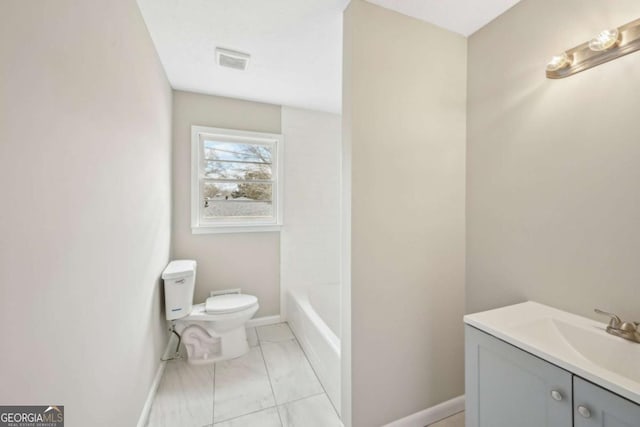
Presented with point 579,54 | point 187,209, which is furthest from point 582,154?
point 187,209

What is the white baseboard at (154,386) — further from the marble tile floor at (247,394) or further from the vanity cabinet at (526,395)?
the vanity cabinet at (526,395)

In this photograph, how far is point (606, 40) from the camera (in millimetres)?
1047

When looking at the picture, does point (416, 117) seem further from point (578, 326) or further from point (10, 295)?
point (10, 295)

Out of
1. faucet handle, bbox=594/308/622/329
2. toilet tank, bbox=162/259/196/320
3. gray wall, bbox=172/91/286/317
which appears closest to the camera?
faucet handle, bbox=594/308/622/329

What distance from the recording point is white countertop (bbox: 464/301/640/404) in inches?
31.3

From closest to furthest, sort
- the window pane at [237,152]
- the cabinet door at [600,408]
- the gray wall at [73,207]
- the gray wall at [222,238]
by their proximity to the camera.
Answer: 1. the gray wall at [73,207]
2. the cabinet door at [600,408]
3. the gray wall at [222,238]
4. the window pane at [237,152]

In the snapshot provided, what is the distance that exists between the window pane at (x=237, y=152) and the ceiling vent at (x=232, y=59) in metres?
0.89

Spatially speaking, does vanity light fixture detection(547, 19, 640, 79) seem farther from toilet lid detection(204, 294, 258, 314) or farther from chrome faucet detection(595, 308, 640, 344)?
toilet lid detection(204, 294, 258, 314)

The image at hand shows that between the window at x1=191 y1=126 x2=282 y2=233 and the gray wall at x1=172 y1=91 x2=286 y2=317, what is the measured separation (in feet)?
A: 0.27

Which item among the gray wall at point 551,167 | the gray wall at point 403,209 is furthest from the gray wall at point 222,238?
the gray wall at point 551,167

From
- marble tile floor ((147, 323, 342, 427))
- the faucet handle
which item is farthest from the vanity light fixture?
marble tile floor ((147, 323, 342, 427))

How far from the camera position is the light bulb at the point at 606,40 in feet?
3.40

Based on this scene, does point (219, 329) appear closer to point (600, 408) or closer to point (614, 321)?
point (600, 408)

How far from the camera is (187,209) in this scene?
8.50ft
